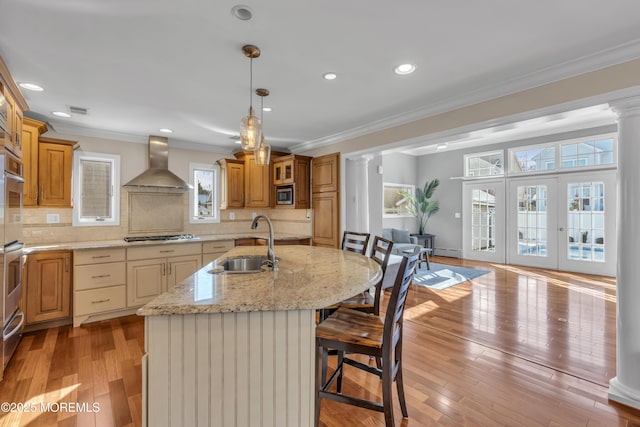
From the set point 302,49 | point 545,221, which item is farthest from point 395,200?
point 302,49

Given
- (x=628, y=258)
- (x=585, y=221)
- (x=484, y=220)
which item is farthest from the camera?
(x=484, y=220)

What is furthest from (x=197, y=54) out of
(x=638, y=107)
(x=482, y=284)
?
(x=482, y=284)

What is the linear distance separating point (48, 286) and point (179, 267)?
4.38 ft

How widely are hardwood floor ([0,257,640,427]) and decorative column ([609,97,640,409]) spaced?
0.16m

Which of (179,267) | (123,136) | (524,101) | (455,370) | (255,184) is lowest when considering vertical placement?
(455,370)

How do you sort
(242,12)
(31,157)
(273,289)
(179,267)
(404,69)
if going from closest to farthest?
1. (273,289)
2. (242,12)
3. (404,69)
4. (31,157)
5. (179,267)

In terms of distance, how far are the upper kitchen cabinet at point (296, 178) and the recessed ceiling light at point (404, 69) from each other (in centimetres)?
242

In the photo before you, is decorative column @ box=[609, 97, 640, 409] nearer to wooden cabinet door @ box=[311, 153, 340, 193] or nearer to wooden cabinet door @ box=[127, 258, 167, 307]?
wooden cabinet door @ box=[311, 153, 340, 193]

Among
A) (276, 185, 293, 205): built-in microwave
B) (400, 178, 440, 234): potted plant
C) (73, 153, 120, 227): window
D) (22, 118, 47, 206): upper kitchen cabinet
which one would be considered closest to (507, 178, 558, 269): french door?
(400, 178, 440, 234): potted plant

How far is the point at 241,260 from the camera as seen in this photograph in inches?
95.7

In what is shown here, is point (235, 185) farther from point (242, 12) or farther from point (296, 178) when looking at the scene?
point (242, 12)

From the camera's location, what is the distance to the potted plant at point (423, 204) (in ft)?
25.6

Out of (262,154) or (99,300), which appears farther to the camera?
(99,300)

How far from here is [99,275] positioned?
3488mm
